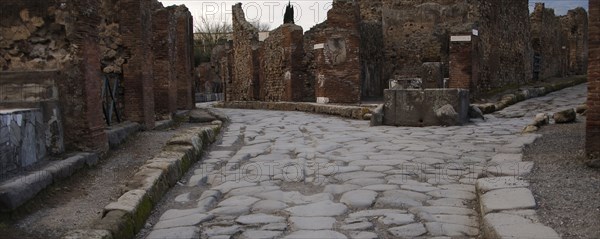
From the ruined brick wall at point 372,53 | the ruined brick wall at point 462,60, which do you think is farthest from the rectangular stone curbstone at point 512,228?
the ruined brick wall at point 372,53

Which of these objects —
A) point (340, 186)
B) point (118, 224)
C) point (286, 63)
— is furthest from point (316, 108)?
point (118, 224)

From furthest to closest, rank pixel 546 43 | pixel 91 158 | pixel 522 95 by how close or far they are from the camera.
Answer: pixel 546 43, pixel 522 95, pixel 91 158

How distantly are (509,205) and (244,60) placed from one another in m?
20.4

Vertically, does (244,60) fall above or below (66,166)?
above

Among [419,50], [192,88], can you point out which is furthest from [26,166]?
[419,50]

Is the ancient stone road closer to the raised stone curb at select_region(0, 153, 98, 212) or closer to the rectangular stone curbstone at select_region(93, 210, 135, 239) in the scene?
the rectangular stone curbstone at select_region(93, 210, 135, 239)

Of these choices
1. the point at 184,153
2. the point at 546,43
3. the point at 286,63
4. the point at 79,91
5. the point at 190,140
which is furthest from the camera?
the point at 546,43

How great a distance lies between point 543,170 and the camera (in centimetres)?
530

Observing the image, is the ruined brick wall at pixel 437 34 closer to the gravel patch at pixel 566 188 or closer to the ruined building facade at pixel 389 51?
the ruined building facade at pixel 389 51

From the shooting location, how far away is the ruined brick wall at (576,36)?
101 feet

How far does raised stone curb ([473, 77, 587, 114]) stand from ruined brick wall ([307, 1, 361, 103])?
407cm

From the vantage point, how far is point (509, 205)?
3.96 meters

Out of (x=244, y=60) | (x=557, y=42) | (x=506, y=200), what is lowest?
(x=506, y=200)

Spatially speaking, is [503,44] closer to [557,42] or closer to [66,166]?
[557,42]
